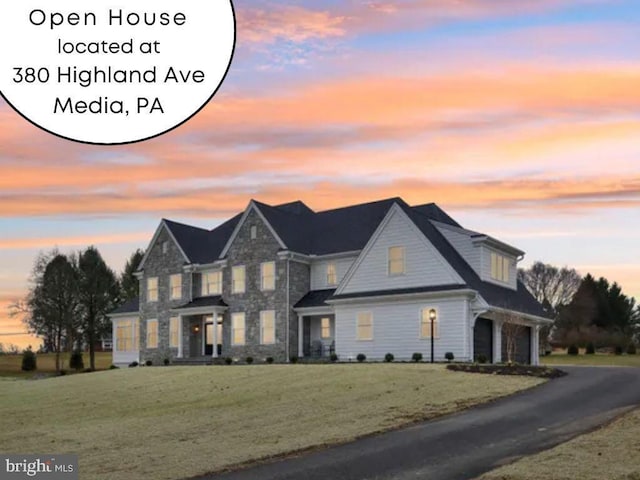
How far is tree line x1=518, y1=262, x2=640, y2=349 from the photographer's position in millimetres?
86375

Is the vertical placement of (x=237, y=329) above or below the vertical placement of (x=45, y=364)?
above

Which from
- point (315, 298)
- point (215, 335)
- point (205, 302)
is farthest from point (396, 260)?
point (205, 302)

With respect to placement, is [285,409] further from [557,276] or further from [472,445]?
[557,276]

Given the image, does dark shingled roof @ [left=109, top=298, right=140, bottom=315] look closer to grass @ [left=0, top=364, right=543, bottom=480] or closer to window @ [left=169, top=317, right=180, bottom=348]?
window @ [left=169, top=317, right=180, bottom=348]

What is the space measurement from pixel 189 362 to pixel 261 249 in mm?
8815

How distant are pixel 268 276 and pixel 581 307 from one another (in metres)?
57.8

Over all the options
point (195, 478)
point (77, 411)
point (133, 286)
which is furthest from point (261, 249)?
point (133, 286)

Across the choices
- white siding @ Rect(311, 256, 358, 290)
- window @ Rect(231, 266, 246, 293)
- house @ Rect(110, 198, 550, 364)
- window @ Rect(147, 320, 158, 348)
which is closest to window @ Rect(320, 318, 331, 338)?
house @ Rect(110, 198, 550, 364)

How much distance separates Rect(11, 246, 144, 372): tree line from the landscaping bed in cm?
5073

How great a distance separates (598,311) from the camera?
313ft

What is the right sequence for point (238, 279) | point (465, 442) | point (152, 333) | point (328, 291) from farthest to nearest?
point (152, 333) → point (238, 279) → point (328, 291) → point (465, 442)

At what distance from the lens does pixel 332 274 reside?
47.3 metres

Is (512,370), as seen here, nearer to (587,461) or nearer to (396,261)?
(396,261)

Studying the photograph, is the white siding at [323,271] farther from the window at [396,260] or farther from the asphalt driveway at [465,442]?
the asphalt driveway at [465,442]
